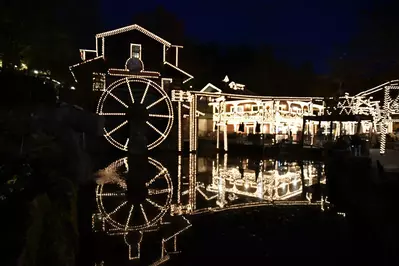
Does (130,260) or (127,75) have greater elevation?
(127,75)

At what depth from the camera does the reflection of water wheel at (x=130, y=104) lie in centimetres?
2452

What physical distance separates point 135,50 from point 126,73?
1.58 meters

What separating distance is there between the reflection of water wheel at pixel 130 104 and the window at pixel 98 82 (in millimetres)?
663

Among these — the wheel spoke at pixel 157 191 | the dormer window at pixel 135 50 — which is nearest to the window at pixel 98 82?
the dormer window at pixel 135 50

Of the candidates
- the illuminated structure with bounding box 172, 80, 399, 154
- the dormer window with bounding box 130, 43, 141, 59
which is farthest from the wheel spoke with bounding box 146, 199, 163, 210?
the dormer window with bounding box 130, 43, 141, 59

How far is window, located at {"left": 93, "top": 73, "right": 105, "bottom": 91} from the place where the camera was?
24141 millimetres

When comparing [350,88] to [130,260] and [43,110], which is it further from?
[130,260]

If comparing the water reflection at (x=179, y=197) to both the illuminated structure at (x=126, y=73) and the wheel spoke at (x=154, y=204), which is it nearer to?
the wheel spoke at (x=154, y=204)

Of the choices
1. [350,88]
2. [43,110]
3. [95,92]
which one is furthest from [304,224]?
[350,88]

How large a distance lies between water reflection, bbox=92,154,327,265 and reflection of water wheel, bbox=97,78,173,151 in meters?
6.24

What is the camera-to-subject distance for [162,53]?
85.3 feet

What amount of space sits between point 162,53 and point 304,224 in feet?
63.1

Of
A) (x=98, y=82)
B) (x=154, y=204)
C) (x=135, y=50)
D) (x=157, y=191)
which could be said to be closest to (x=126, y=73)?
(x=135, y=50)

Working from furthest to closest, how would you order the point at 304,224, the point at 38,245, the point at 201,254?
the point at 304,224 → the point at 201,254 → the point at 38,245
